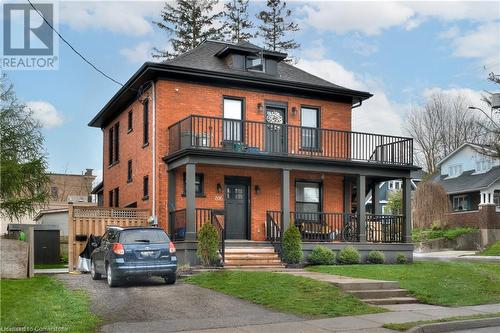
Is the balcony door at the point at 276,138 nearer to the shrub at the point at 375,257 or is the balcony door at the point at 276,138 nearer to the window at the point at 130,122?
the shrub at the point at 375,257

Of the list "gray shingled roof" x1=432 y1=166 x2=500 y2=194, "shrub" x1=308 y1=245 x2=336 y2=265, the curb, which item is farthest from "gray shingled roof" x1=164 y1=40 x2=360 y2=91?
"gray shingled roof" x1=432 y1=166 x2=500 y2=194

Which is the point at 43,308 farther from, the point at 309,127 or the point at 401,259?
the point at 401,259

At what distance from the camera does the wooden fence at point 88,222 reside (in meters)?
21.2

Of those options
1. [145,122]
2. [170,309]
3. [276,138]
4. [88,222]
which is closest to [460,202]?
[276,138]

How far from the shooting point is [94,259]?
18391mm

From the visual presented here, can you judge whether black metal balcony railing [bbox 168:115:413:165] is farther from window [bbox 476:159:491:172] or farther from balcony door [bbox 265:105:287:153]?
window [bbox 476:159:491:172]

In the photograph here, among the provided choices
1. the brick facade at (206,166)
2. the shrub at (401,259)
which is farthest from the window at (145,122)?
the shrub at (401,259)

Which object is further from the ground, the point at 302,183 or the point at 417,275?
the point at 302,183

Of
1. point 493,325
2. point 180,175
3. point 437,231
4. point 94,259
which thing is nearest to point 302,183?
point 180,175

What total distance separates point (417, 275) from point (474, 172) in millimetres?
35860

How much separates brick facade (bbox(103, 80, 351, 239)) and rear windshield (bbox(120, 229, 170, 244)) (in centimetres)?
567

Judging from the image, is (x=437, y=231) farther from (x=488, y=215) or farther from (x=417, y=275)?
(x=417, y=275)

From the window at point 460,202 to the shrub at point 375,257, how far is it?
28.8m

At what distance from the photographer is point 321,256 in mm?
21969
